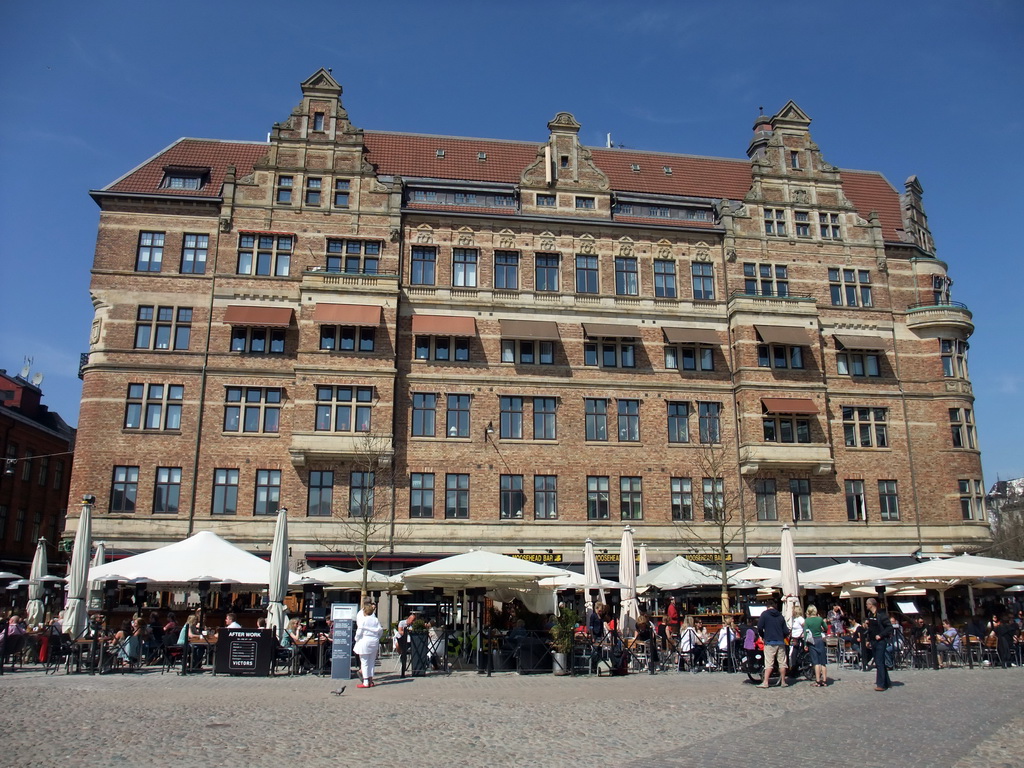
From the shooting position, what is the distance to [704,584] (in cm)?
2573

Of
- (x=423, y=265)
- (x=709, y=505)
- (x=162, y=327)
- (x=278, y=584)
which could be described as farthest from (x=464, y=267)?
(x=278, y=584)

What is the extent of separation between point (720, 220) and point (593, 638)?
22403 millimetres

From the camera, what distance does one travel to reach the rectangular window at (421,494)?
33125mm

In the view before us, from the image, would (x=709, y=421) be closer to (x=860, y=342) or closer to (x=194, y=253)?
(x=860, y=342)

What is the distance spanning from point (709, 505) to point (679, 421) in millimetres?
3579

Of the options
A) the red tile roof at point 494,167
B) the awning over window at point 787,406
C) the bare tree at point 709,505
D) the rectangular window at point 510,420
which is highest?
the red tile roof at point 494,167

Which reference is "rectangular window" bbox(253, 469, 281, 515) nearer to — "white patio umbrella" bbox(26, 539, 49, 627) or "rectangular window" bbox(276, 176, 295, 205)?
"white patio umbrella" bbox(26, 539, 49, 627)

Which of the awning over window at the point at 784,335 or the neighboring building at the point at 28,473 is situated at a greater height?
the awning over window at the point at 784,335

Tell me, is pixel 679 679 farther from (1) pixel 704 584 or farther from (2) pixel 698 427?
(2) pixel 698 427

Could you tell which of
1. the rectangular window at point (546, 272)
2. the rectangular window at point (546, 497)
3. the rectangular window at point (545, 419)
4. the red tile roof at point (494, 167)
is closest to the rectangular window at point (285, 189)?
the red tile roof at point (494, 167)

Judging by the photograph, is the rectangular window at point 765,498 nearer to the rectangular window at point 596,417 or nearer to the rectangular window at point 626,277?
the rectangular window at point 596,417

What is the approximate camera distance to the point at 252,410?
3322 cm

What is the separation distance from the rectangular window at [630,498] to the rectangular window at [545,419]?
3344mm

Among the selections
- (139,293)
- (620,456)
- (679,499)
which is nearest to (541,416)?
(620,456)
